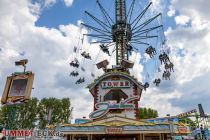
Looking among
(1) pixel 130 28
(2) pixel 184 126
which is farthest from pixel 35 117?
(2) pixel 184 126

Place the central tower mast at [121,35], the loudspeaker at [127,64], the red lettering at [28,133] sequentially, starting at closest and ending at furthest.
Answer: the red lettering at [28,133] → the loudspeaker at [127,64] → the central tower mast at [121,35]

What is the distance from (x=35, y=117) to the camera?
57.8 m

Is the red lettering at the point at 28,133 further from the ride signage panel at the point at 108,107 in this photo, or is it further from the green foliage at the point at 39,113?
the green foliage at the point at 39,113

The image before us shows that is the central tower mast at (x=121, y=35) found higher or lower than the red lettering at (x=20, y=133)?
higher

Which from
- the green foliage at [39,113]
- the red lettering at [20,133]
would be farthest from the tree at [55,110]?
the red lettering at [20,133]

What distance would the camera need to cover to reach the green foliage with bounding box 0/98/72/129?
5684 cm

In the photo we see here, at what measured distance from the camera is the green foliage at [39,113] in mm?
56844

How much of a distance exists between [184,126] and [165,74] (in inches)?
336

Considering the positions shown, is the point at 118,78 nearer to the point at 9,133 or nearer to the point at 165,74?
the point at 165,74

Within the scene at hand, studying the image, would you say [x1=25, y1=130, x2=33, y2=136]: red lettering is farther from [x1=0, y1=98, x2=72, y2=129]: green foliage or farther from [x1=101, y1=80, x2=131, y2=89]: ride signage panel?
[x1=0, y1=98, x2=72, y2=129]: green foliage

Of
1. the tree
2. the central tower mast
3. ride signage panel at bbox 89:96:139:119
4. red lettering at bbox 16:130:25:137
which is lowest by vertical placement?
red lettering at bbox 16:130:25:137

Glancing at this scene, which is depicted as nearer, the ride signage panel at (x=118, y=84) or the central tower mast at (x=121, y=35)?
the ride signage panel at (x=118, y=84)

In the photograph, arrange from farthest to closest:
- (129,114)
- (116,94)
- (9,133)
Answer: (116,94) → (129,114) → (9,133)

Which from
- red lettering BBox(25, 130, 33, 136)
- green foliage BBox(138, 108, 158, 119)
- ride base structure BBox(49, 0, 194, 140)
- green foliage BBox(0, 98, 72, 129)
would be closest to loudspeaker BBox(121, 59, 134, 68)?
ride base structure BBox(49, 0, 194, 140)
